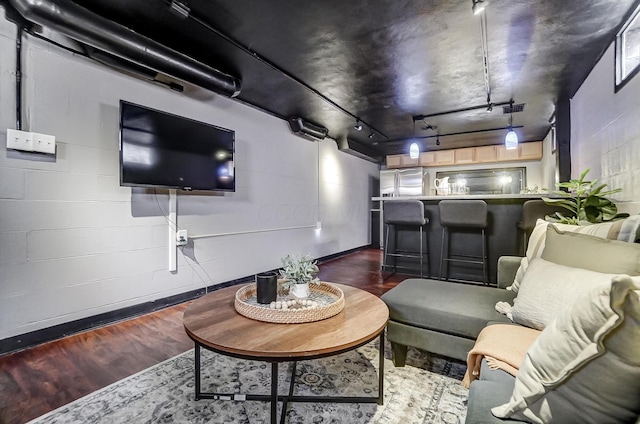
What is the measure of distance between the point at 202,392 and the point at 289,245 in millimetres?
3066

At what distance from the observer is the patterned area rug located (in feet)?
4.53

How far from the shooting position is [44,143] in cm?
212

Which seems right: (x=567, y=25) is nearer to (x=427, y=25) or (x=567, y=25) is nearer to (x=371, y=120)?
(x=427, y=25)

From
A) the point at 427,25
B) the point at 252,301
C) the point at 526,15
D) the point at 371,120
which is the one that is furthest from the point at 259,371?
the point at 371,120

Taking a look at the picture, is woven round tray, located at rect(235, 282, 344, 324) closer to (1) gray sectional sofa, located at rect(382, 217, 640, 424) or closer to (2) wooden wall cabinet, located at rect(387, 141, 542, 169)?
(1) gray sectional sofa, located at rect(382, 217, 640, 424)

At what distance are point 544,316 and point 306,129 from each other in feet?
12.7

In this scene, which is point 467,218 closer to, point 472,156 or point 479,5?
point 479,5

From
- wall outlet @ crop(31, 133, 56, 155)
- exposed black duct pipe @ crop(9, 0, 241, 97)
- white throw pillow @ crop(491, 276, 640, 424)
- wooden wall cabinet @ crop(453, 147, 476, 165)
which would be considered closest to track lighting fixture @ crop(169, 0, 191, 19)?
exposed black duct pipe @ crop(9, 0, 241, 97)

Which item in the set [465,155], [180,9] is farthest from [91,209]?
[465,155]

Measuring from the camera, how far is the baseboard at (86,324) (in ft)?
6.63

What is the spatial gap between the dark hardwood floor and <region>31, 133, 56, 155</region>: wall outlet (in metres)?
1.40

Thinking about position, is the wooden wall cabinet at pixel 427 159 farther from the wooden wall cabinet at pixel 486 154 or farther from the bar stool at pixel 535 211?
the bar stool at pixel 535 211

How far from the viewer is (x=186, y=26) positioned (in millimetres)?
2248

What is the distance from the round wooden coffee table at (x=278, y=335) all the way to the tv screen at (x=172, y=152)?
1542 millimetres
